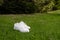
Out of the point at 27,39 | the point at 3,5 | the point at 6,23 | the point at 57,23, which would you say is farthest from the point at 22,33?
the point at 3,5

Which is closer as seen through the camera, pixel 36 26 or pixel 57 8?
pixel 36 26

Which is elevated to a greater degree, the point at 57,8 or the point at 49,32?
the point at 49,32

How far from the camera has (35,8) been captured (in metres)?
14.7

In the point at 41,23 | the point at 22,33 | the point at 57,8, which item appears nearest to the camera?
the point at 22,33

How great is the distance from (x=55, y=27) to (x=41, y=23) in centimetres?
96

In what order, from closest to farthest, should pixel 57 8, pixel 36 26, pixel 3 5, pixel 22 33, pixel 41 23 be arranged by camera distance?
pixel 22 33, pixel 36 26, pixel 41 23, pixel 3 5, pixel 57 8

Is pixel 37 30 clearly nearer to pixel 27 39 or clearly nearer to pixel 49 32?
pixel 49 32

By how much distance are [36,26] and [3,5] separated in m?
4.28

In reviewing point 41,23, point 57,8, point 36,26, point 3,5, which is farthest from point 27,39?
point 57,8

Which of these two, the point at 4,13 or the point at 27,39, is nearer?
the point at 27,39

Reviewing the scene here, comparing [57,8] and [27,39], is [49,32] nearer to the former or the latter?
[27,39]

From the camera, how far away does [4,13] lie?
1455 centimetres

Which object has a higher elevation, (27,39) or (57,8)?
(27,39)

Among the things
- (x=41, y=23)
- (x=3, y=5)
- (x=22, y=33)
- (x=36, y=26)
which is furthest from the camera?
(x=3, y=5)
